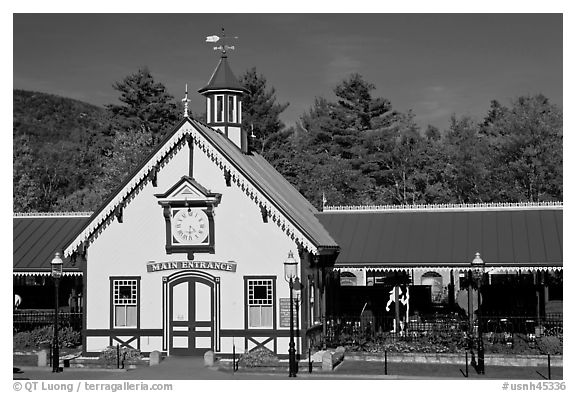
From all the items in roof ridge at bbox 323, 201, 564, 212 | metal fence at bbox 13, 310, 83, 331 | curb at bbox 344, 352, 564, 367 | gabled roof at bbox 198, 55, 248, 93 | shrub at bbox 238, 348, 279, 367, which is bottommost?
curb at bbox 344, 352, 564, 367

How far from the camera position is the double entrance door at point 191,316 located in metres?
33.4

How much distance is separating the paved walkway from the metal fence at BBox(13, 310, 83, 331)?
5796mm

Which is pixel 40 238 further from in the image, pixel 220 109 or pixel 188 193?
pixel 188 193

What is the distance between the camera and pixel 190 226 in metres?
33.8

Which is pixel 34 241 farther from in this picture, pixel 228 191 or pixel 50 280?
pixel 228 191

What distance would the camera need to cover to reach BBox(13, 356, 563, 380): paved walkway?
2919 centimetres

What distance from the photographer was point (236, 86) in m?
39.5

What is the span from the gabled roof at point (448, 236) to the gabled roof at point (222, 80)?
674 cm

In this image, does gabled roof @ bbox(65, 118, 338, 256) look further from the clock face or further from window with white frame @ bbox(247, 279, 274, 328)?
window with white frame @ bbox(247, 279, 274, 328)

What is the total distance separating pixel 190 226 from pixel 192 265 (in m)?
1.36

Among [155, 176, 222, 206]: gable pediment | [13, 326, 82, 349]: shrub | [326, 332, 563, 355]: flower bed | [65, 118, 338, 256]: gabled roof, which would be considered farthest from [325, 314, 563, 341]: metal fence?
[13, 326, 82, 349]: shrub

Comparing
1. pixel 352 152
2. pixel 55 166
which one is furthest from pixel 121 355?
pixel 55 166

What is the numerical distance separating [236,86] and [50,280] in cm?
1174

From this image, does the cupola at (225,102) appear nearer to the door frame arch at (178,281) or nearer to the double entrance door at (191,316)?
the door frame arch at (178,281)
